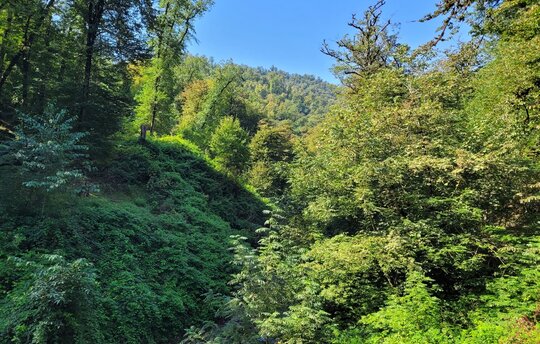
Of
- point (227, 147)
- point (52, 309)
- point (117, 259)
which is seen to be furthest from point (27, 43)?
point (227, 147)

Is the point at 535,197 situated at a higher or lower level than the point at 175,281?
higher

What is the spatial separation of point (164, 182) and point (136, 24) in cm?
805

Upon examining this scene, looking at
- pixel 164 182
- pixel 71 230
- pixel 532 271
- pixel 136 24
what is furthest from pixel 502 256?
pixel 136 24

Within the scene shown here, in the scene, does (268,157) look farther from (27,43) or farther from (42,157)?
(42,157)

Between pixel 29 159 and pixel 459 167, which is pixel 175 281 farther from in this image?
pixel 459 167

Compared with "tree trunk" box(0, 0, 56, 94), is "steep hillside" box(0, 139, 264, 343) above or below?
below

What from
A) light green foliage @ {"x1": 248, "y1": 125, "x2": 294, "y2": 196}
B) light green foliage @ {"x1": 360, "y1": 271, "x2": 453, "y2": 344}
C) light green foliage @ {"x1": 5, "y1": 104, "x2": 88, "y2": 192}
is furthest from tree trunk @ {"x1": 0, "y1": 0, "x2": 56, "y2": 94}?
light green foliage @ {"x1": 360, "y1": 271, "x2": 453, "y2": 344}

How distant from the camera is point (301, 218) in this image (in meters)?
12.8

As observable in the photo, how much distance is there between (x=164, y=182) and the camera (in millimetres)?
18078

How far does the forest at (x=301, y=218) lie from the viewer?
716 cm

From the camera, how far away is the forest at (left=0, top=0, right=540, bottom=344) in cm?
716

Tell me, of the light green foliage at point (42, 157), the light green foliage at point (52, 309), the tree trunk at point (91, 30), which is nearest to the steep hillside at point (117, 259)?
the light green foliage at point (52, 309)

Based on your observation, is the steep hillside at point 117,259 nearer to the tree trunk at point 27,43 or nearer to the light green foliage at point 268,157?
the tree trunk at point 27,43

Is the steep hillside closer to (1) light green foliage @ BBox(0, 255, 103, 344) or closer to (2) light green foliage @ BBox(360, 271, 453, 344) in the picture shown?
(1) light green foliage @ BBox(0, 255, 103, 344)
